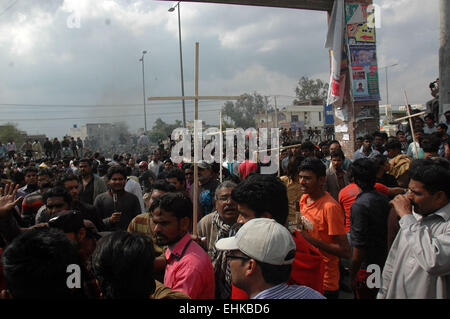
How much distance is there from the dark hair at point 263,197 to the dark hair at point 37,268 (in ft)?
4.27

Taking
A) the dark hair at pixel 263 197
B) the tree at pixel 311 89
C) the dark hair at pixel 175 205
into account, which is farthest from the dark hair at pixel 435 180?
the tree at pixel 311 89

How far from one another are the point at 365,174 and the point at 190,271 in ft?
6.66

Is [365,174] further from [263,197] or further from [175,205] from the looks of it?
[175,205]

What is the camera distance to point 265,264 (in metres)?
1.74

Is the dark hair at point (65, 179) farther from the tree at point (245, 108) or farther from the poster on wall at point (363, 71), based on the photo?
the tree at point (245, 108)

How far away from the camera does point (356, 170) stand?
3443 millimetres

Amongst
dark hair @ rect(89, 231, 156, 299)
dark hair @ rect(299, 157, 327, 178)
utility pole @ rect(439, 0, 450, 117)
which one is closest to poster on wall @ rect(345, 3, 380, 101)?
utility pole @ rect(439, 0, 450, 117)

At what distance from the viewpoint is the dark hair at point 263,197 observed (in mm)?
2566

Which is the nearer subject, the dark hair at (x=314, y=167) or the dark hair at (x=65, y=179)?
the dark hair at (x=314, y=167)

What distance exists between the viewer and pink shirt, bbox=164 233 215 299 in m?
2.20

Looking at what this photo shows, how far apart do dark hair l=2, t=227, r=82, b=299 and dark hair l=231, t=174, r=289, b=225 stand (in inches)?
51.2

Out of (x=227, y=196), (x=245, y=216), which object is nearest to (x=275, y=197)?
(x=245, y=216)

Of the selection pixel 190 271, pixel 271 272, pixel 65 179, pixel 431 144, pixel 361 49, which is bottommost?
pixel 190 271

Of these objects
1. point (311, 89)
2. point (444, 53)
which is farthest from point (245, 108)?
point (444, 53)
